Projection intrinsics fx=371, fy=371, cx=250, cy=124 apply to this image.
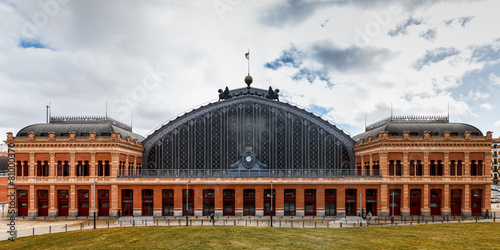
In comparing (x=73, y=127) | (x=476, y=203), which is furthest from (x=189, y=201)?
(x=476, y=203)

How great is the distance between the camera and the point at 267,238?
41.0 metres

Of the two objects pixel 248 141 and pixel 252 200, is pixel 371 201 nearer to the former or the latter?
pixel 252 200

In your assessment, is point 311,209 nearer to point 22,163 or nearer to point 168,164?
point 168,164

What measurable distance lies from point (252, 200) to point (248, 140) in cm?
1403

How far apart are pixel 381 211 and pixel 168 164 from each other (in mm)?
43047

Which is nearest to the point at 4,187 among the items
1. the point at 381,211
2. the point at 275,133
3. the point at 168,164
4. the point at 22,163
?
the point at 22,163

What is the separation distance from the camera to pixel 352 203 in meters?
69.8

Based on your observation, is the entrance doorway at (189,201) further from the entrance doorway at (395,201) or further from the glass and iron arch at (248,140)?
the entrance doorway at (395,201)

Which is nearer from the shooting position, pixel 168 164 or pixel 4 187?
pixel 168 164

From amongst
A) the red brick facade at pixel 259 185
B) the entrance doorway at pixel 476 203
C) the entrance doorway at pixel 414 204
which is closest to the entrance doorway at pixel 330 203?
the red brick facade at pixel 259 185

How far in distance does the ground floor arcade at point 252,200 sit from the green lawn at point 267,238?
18.3 meters

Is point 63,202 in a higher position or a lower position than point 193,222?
higher

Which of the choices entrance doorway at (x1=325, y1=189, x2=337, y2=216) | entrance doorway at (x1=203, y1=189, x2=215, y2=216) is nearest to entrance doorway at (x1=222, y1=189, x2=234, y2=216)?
entrance doorway at (x1=203, y1=189, x2=215, y2=216)

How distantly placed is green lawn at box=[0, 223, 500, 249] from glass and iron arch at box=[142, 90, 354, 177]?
95.0 ft
